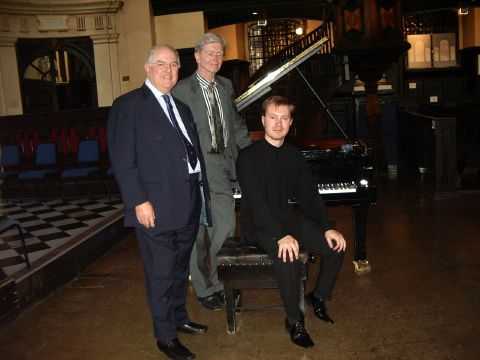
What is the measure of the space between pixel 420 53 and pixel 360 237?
10110 mm

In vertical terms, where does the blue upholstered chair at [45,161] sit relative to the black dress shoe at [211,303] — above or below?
above

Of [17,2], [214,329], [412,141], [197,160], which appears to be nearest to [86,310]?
[214,329]

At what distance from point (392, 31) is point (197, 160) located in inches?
190

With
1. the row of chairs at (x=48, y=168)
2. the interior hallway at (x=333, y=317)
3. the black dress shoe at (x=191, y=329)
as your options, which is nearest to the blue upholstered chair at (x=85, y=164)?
the row of chairs at (x=48, y=168)

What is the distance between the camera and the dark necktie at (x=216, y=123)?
3033 millimetres

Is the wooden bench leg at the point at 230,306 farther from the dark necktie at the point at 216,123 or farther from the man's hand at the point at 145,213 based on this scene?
the dark necktie at the point at 216,123

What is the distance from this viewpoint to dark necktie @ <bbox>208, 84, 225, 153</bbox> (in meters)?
3.03

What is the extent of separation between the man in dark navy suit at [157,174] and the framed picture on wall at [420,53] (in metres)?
10.9

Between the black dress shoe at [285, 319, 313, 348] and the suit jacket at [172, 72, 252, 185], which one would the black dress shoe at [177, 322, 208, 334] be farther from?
the suit jacket at [172, 72, 252, 185]

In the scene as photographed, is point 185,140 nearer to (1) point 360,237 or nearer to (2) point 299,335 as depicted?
(2) point 299,335

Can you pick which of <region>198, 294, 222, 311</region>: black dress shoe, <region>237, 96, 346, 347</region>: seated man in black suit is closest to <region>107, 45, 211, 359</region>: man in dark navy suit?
<region>237, 96, 346, 347</region>: seated man in black suit

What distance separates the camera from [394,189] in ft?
22.5

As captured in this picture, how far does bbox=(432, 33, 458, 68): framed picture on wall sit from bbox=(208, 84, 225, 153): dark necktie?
10.6 m

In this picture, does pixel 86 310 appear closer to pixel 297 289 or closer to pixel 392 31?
pixel 297 289
